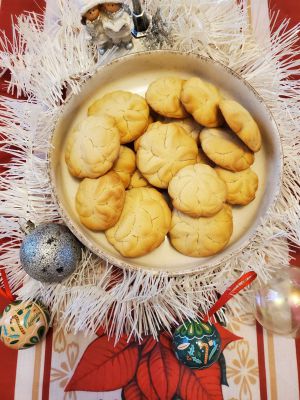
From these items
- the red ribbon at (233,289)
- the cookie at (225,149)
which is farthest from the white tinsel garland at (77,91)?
the cookie at (225,149)

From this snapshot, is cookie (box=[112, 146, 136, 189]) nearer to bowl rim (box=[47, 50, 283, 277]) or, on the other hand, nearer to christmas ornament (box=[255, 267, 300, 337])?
bowl rim (box=[47, 50, 283, 277])

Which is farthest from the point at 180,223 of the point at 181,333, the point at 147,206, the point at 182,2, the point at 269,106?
the point at 182,2

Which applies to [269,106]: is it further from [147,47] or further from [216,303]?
[216,303]

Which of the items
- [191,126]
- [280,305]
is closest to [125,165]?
[191,126]

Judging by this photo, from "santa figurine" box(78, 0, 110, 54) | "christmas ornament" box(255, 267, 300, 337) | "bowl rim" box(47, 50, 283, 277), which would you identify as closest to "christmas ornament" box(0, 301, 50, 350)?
"bowl rim" box(47, 50, 283, 277)

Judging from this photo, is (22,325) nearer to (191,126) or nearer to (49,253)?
(49,253)

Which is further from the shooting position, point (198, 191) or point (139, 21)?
point (139, 21)
